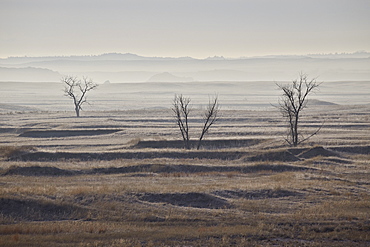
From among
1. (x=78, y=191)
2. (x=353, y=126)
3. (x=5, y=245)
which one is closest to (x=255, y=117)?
(x=353, y=126)

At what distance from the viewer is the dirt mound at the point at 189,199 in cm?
1938

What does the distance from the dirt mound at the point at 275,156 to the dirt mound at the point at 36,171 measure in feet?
44.0

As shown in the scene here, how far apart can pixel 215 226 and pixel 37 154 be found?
22151 millimetres

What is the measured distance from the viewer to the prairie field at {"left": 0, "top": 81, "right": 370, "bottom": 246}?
14.8 metres

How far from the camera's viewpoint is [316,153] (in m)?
35.9

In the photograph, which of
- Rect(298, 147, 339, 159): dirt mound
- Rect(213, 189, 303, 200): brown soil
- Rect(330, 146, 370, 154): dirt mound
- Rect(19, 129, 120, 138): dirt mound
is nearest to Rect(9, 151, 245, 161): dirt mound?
Rect(298, 147, 339, 159): dirt mound

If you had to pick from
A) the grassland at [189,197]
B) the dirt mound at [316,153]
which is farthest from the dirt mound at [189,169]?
the dirt mound at [316,153]

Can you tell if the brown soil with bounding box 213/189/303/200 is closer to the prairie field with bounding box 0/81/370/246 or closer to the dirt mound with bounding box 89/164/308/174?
the prairie field with bounding box 0/81/370/246

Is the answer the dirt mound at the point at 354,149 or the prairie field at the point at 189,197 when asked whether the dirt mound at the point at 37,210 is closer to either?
the prairie field at the point at 189,197

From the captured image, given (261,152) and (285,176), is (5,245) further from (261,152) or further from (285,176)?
(261,152)

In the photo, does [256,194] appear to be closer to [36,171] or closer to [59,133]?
[36,171]

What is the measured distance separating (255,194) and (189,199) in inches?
123

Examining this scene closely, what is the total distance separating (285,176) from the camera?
2761cm

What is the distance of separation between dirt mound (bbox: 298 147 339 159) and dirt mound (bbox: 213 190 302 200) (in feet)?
49.8
